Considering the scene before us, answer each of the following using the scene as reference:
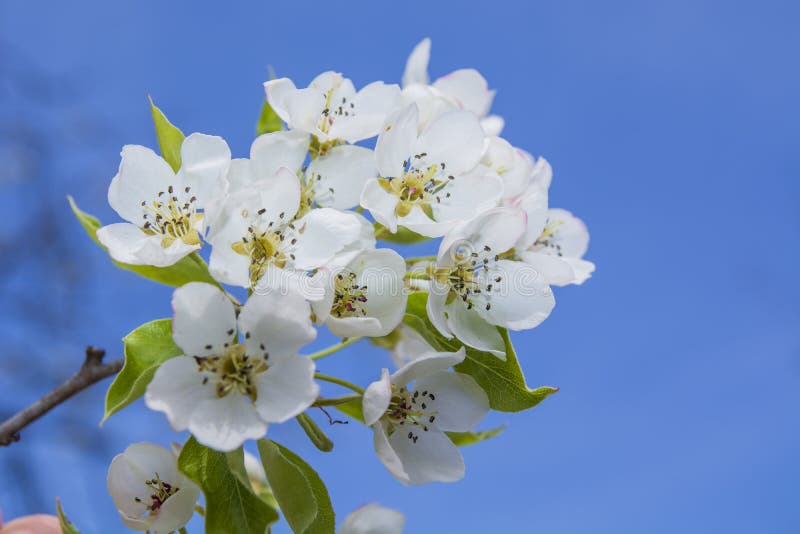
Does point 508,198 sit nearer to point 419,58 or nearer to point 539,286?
point 539,286

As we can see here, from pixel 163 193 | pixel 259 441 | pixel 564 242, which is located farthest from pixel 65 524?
pixel 564 242

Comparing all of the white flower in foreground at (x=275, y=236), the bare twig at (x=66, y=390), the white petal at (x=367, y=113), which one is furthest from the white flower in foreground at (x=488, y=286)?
the bare twig at (x=66, y=390)

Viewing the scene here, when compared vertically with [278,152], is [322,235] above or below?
below

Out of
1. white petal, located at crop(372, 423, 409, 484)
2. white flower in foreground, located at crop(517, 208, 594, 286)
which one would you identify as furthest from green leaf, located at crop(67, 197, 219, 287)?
white flower in foreground, located at crop(517, 208, 594, 286)

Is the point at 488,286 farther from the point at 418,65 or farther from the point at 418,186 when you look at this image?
the point at 418,65

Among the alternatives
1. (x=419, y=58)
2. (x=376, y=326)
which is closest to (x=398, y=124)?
(x=376, y=326)

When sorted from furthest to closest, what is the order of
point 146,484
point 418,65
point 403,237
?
1. point 418,65
2. point 403,237
3. point 146,484
